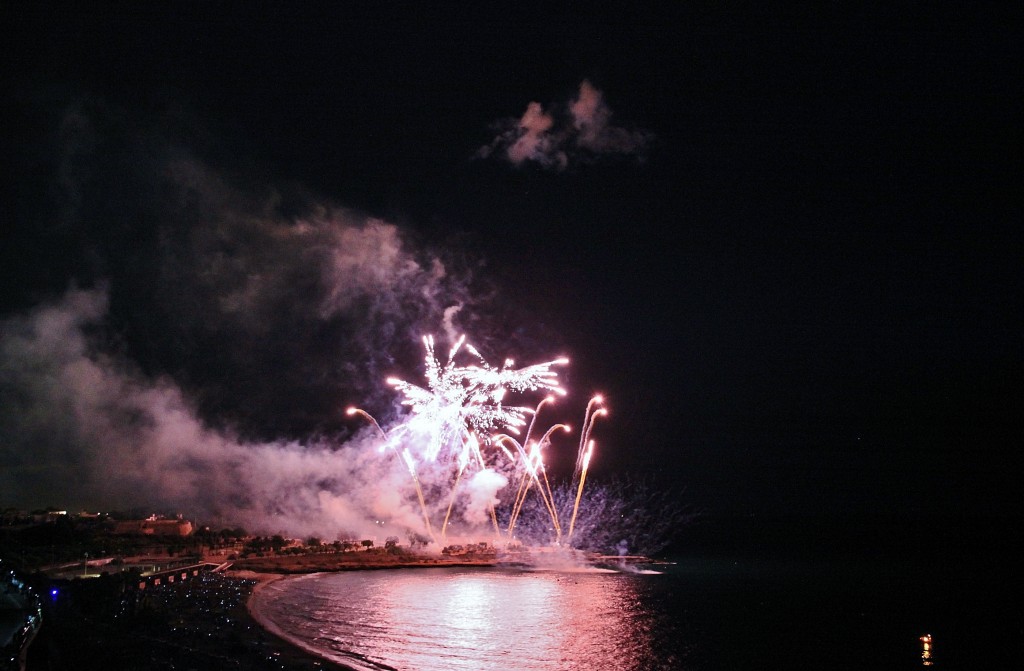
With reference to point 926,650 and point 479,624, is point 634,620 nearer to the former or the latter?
point 479,624

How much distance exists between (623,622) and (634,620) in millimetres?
990

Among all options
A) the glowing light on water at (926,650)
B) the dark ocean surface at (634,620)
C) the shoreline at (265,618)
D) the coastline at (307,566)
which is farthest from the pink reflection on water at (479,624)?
the glowing light on water at (926,650)

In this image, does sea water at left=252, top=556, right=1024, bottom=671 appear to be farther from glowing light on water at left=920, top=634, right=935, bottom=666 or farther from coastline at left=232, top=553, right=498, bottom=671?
coastline at left=232, top=553, right=498, bottom=671

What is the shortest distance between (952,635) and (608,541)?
63.9m

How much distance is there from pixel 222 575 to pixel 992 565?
246 feet

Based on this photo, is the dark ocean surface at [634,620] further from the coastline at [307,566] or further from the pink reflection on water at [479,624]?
the coastline at [307,566]

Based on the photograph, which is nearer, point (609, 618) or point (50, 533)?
point (609, 618)

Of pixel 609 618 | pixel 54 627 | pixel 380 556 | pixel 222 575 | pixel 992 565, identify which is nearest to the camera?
pixel 54 627

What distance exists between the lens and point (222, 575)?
35594 millimetres

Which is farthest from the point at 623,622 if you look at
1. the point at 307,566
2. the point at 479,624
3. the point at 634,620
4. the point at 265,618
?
the point at 307,566

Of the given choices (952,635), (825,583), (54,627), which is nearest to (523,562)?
(825,583)

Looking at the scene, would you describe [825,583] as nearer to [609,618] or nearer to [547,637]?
[609,618]

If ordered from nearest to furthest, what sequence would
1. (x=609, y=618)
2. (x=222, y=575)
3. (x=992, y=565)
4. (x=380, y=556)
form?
(x=609, y=618) < (x=222, y=575) < (x=380, y=556) < (x=992, y=565)

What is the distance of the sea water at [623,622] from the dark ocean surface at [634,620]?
7cm
